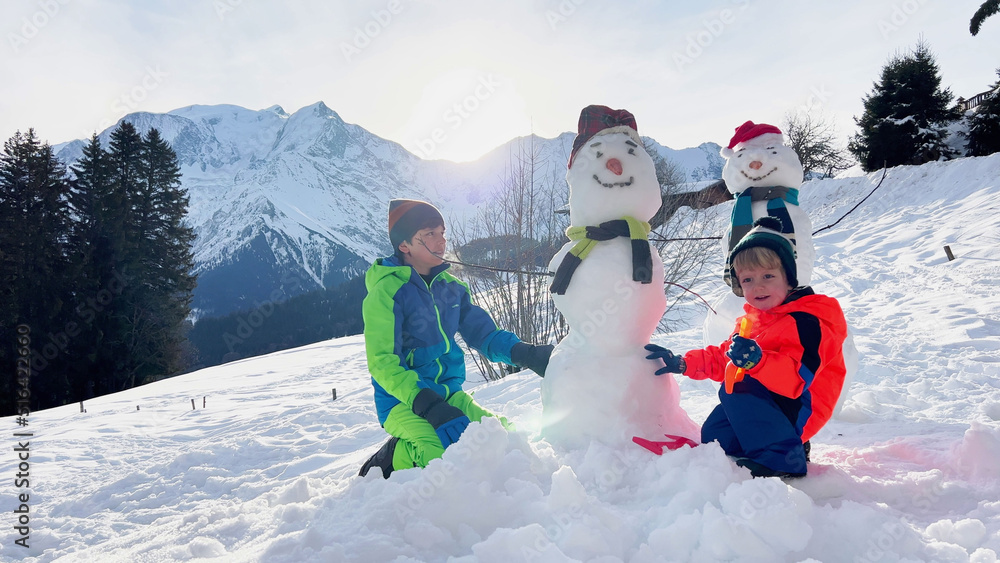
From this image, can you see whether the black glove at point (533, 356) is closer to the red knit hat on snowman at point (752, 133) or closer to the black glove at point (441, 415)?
the black glove at point (441, 415)

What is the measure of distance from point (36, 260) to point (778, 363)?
22527 mm

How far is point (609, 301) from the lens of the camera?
2.35 meters

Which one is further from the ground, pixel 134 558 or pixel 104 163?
pixel 104 163

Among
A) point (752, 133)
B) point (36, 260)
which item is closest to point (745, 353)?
point (752, 133)

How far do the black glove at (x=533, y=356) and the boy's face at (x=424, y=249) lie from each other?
687 millimetres

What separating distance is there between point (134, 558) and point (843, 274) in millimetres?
11084

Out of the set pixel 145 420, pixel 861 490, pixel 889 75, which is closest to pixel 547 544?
pixel 861 490

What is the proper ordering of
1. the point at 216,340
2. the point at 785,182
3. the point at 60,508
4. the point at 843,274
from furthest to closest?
the point at 216,340, the point at 843,274, the point at 60,508, the point at 785,182

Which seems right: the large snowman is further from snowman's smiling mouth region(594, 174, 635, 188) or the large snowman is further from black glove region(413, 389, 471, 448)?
black glove region(413, 389, 471, 448)

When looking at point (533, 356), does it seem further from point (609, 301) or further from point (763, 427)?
point (763, 427)

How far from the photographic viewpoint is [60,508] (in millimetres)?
3598

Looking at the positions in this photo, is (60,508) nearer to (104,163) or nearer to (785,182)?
(785,182)

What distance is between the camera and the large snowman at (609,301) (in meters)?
2.19

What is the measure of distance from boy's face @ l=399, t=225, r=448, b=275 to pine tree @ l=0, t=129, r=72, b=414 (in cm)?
1968
